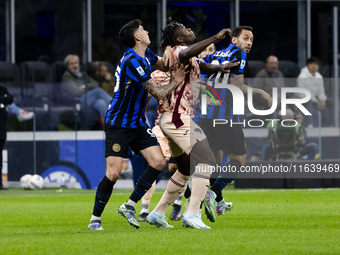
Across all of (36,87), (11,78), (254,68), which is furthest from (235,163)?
(254,68)

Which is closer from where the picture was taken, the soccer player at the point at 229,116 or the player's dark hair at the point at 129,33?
the player's dark hair at the point at 129,33

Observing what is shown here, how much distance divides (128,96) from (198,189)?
3.73 ft

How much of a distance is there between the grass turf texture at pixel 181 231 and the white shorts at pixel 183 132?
32.9 inches

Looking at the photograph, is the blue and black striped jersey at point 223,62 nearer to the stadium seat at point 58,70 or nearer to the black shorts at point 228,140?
the black shorts at point 228,140

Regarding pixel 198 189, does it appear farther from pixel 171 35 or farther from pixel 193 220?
pixel 171 35

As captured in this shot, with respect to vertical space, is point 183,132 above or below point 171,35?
below

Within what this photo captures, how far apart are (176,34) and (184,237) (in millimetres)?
2110

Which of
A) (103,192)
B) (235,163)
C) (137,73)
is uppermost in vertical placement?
→ (137,73)

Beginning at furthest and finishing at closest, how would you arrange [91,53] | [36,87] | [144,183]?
[91,53] → [36,87] → [144,183]

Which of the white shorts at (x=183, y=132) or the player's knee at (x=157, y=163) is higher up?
the white shorts at (x=183, y=132)

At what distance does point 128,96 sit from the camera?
29.2 ft

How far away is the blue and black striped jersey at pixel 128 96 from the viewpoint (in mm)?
8789

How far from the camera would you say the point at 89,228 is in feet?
29.6

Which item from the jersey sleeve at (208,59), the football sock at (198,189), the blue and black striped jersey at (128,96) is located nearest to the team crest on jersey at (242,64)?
the jersey sleeve at (208,59)
